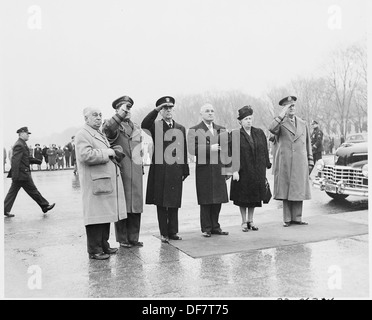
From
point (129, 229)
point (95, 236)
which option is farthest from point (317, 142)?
point (95, 236)

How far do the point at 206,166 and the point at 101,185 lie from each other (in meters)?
1.73

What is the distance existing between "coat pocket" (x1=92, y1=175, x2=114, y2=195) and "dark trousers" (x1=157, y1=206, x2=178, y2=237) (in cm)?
110

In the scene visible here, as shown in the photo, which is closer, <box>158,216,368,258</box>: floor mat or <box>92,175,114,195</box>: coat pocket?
<box>92,175,114,195</box>: coat pocket

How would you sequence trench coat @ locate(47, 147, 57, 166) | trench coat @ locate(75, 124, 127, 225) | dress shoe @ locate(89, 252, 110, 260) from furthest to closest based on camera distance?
trench coat @ locate(47, 147, 57, 166) → dress shoe @ locate(89, 252, 110, 260) → trench coat @ locate(75, 124, 127, 225)

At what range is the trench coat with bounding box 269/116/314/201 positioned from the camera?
6.98 metres

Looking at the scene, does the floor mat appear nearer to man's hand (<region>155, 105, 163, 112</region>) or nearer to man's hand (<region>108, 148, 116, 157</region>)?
man's hand (<region>108, 148, 116, 157</region>)

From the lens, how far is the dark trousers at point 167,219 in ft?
20.5

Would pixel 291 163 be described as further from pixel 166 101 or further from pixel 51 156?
pixel 51 156

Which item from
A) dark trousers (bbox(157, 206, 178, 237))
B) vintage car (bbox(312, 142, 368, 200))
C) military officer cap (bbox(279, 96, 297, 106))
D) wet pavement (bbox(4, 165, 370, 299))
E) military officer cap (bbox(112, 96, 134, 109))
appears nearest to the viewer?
wet pavement (bbox(4, 165, 370, 299))

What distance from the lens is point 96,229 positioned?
5441 millimetres

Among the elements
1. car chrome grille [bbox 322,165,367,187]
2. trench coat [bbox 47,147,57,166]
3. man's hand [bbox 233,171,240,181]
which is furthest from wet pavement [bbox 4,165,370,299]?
trench coat [bbox 47,147,57,166]

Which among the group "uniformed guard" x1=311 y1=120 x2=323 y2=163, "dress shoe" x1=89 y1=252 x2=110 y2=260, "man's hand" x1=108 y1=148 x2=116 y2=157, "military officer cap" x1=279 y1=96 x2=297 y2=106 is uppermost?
"military officer cap" x1=279 y1=96 x2=297 y2=106

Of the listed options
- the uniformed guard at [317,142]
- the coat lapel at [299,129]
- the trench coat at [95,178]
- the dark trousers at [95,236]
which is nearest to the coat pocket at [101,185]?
the trench coat at [95,178]
